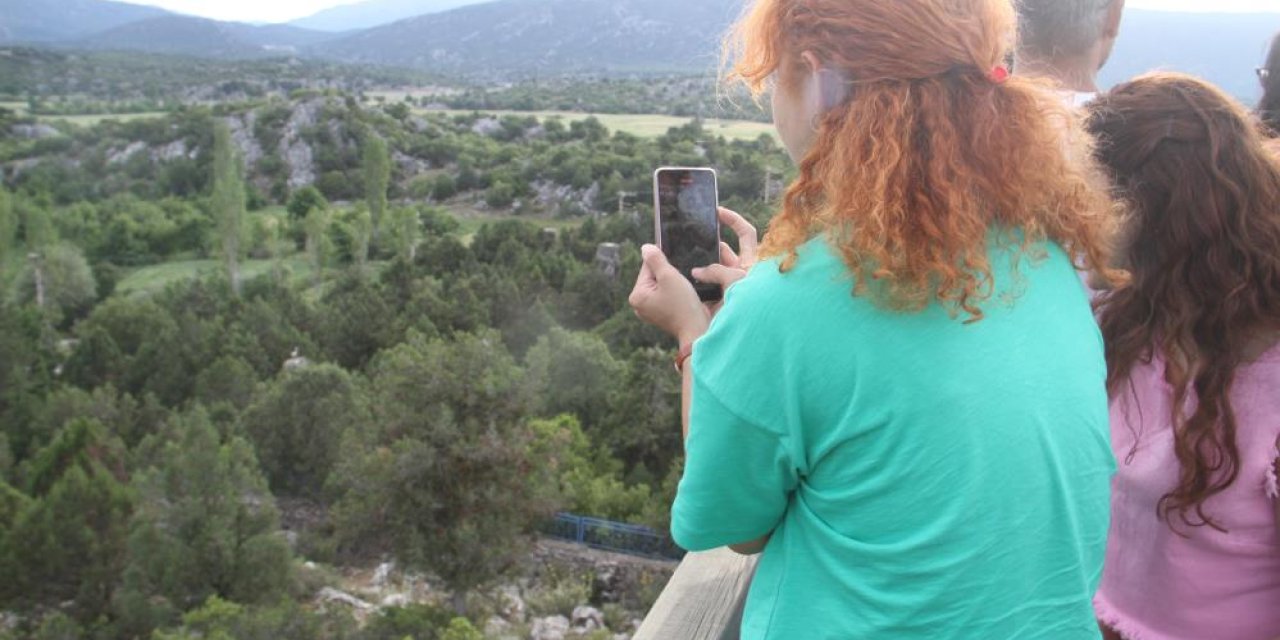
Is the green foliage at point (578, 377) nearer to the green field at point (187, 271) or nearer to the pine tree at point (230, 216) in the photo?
the green field at point (187, 271)

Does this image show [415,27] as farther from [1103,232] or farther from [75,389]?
[1103,232]

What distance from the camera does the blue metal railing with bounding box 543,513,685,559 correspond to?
16.5m

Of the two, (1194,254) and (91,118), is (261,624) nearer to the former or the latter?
(1194,254)

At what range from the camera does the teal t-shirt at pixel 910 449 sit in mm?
1133

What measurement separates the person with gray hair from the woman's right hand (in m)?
0.82

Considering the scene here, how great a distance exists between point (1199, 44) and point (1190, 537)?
20.8 feet

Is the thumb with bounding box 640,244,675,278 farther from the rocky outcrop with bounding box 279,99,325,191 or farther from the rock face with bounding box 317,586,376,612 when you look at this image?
the rocky outcrop with bounding box 279,99,325,191

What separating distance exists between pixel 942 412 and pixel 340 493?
757 inches

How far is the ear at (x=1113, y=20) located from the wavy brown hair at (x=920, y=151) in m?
1.16

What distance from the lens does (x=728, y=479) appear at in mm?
1227

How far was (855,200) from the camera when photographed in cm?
116

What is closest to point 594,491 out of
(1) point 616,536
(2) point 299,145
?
(1) point 616,536

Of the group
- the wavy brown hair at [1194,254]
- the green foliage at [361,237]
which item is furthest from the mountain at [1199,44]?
the green foliage at [361,237]

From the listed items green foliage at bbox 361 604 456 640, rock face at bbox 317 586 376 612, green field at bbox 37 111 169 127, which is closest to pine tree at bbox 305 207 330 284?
rock face at bbox 317 586 376 612
